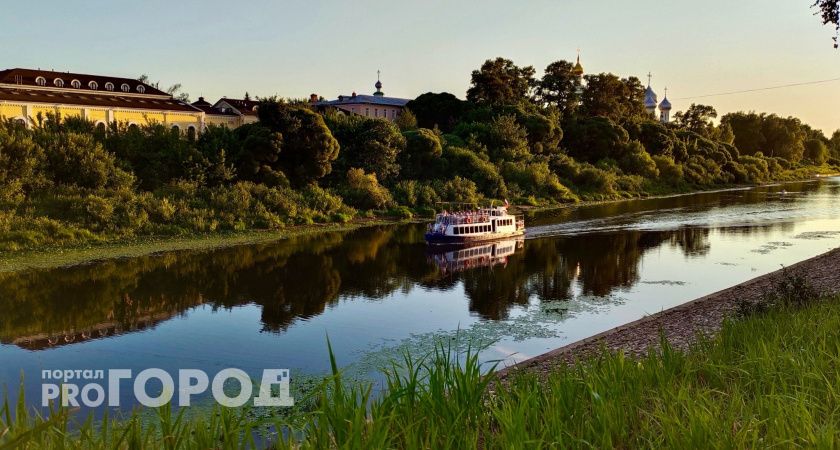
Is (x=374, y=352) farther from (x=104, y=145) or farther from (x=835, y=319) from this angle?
(x=104, y=145)

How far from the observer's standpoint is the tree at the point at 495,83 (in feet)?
337

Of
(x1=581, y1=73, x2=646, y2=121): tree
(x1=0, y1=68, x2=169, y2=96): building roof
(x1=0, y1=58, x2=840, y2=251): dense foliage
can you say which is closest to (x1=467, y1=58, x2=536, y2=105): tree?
(x1=0, y1=58, x2=840, y2=251): dense foliage

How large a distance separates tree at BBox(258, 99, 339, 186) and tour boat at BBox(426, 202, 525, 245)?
50.9ft

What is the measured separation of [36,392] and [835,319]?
55.6 feet

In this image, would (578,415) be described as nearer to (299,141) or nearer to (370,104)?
(299,141)

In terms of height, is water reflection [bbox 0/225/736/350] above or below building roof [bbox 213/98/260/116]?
below

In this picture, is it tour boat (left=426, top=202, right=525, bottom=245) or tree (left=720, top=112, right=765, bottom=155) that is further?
tree (left=720, top=112, right=765, bottom=155)

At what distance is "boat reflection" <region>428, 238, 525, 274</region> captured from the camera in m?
33.2

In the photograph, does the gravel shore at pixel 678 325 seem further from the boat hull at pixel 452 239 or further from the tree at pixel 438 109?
the tree at pixel 438 109

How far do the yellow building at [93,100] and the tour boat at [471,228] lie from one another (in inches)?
1431

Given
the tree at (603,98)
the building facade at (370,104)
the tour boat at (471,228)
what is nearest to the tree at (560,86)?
the tree at (603,98)

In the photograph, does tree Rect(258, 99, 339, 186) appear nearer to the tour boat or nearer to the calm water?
the calm water

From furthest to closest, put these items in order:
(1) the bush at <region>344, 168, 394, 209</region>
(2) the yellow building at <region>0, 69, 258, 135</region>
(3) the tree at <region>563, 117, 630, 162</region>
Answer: (3) the tree at <region>563, 117, 630, 162</region> → (2) the yellow building at <region>0, 69, 258, 135</region> → (1) the bush at <region>344, 168, 394, 209</region>

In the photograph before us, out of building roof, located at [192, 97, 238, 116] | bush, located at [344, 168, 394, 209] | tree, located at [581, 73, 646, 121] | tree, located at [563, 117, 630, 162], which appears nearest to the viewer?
bush, located at [344, 168, 394, 209]
